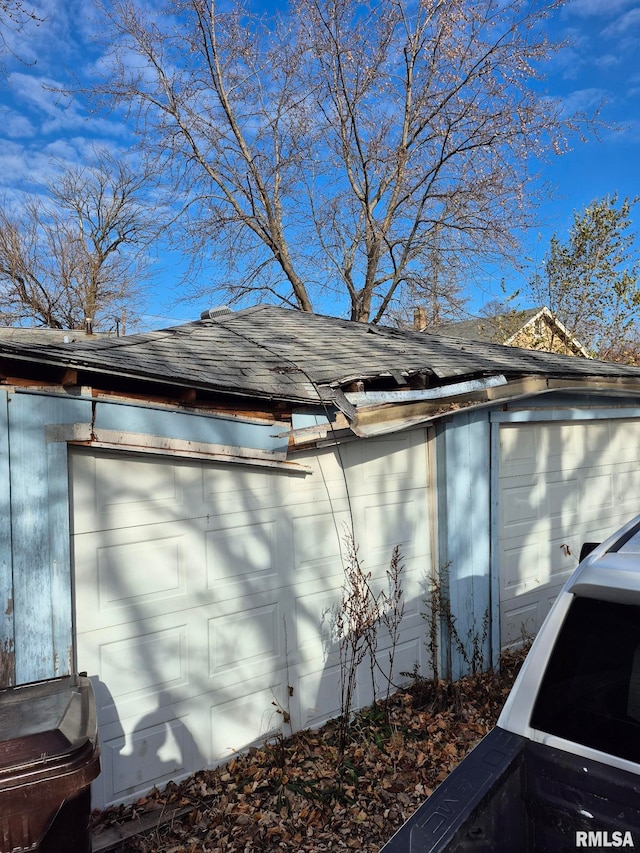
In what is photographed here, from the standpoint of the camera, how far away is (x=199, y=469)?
399 cm

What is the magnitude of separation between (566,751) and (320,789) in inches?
95.6

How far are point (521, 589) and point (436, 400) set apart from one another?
8.92 feet

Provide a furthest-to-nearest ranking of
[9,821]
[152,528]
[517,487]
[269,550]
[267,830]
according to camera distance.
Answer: [517,487]
[269,550]
[152,528]
[267,830]
[9,821]

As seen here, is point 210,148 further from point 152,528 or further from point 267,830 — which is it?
point 267,830

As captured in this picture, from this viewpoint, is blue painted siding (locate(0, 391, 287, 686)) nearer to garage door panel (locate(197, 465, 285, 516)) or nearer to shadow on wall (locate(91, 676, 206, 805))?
shadow on wall (locate(91, 676, 206, 805))

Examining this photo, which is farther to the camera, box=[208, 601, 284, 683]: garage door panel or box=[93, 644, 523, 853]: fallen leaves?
box=[208, 601, 284, 683]: garage door panel

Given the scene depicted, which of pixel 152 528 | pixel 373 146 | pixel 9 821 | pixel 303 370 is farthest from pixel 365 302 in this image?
pixel 9 821

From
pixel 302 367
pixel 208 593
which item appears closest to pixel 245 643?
pixel 208 593

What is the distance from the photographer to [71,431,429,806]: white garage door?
355 centimetres

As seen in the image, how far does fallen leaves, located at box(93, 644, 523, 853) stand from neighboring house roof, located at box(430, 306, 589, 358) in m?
14.4

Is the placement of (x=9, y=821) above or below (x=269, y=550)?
below

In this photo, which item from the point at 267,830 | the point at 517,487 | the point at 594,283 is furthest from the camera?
the point at 594,283

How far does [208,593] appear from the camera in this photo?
403 cm

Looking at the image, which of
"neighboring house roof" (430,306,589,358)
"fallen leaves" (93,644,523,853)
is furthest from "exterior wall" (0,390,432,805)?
"neighboring house roof" (430,306,589,358)
